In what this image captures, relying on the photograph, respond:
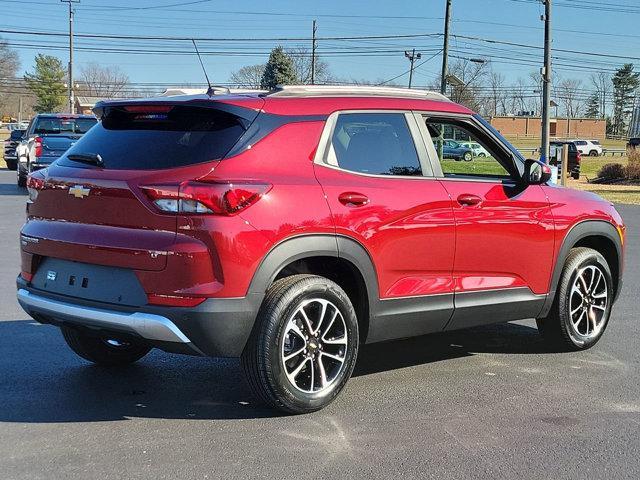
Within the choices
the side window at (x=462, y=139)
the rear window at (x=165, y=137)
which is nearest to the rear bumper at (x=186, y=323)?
the rear window at (x=165, y=137)

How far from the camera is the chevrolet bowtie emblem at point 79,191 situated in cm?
434

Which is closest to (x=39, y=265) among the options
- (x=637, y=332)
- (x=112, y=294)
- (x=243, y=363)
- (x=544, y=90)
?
(x=112, y=294)

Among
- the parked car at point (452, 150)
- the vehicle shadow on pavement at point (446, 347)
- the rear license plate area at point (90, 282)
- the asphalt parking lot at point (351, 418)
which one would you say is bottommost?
the asphalt parking lot at point (351, 418)

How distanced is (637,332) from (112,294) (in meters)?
4.61

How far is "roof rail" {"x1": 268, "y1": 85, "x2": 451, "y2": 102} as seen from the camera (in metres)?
4.64

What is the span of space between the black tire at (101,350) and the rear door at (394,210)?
180 centimetres

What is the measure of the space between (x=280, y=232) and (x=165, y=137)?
0.87 meters

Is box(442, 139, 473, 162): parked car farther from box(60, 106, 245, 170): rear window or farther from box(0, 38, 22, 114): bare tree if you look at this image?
box(0, 38, 22, 114): bare tree

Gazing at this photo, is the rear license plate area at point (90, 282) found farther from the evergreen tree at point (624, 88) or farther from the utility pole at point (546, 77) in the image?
the evergreen tree at point (624, 88)

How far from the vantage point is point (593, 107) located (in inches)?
5640

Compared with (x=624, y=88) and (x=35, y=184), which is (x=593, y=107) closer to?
(x=624, y=88)

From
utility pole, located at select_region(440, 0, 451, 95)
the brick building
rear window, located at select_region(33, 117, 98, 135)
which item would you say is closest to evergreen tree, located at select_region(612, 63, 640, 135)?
the brick building

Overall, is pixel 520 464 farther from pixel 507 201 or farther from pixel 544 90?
pixel 544 90

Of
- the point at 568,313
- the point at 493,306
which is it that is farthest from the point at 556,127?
the point at 493,306
